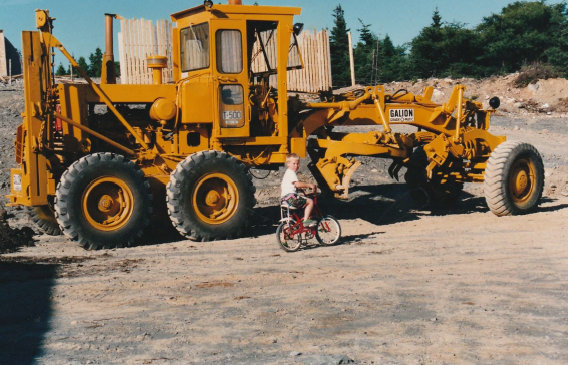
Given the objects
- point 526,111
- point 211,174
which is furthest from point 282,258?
point 526,111

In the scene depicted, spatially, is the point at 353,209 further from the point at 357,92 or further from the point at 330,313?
the point at 330,313

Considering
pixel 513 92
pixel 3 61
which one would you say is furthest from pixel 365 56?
pixel 3 61

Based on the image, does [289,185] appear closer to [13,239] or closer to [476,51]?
[13,239]

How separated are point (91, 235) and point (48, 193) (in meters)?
0.97

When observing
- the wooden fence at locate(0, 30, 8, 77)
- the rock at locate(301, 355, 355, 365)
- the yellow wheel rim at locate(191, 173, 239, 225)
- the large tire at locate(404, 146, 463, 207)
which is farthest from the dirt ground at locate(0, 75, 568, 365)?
the wooden fence at locate(0, 30, 8, 77)

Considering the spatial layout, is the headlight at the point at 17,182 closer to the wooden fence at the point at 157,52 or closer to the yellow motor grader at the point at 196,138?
the yellow motor grader at the point at 196,138

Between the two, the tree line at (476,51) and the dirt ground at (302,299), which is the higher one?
the tree line at (476,51)

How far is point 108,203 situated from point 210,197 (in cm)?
144

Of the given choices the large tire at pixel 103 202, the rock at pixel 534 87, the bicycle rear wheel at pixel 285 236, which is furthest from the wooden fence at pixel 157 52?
the rock at pixel 534 87

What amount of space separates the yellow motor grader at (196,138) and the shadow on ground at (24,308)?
155cm

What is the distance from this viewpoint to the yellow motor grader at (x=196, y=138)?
396 inches

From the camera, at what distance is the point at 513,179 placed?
40.3 feet

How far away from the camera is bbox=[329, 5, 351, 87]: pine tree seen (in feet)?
105

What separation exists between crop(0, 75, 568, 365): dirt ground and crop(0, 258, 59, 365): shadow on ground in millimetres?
21
